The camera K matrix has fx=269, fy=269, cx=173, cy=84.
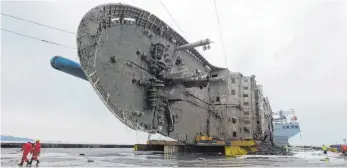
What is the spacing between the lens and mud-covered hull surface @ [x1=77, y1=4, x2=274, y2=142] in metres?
17.9

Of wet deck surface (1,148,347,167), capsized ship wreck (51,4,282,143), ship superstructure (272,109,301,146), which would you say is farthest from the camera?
ship superstructure (272,109,301,146)

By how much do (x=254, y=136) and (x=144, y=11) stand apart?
2170 cm

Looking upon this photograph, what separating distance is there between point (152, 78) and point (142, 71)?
1.05 m

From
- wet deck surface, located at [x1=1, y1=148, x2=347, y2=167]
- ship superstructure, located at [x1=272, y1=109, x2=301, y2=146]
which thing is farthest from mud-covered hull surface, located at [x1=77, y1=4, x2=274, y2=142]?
ship superstructure, located at [x1=272, y1=109, x2=301, y2=146]

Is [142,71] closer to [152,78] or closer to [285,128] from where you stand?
[152,78]

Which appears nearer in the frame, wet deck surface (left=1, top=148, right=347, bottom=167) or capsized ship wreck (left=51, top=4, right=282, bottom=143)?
wet deck surface (left=1, top=148, right=347, bottom=167)

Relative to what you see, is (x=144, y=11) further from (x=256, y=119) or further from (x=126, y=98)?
(x=256, y=119)

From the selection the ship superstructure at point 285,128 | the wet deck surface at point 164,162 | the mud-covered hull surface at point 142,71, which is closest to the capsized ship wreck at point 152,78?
the mud-covered hull surface at point 142,71

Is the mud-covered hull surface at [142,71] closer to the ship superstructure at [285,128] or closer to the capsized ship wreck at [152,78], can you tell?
the capsized ship wreck at [152,78]

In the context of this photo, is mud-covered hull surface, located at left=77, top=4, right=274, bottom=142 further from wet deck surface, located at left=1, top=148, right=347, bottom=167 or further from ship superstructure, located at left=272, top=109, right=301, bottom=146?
ship superstructure, located at left=272, top=109, right=301, bottom=146

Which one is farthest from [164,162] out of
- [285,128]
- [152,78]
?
[285,128]

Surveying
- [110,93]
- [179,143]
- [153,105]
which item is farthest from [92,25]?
[179,143]

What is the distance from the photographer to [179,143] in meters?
29.1

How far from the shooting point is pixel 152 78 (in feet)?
75.3
